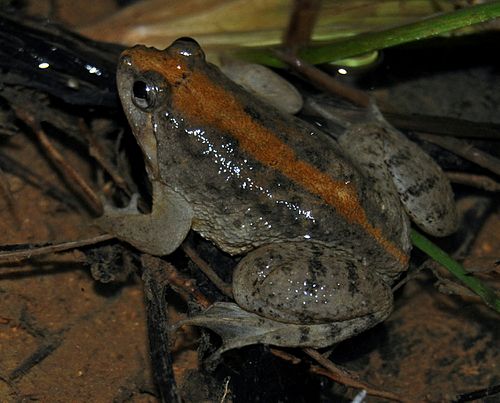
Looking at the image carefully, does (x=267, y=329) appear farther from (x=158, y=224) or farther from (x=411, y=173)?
(x=411, y=173)

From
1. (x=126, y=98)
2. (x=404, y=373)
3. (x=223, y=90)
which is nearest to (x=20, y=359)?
(x=126, y=98)

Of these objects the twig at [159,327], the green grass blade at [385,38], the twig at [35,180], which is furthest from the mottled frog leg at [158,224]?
the green grass blade at [385,38]

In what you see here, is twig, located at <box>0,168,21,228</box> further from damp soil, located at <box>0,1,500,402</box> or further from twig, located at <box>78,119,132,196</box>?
twig, located at <box>78,119,132,196</box>

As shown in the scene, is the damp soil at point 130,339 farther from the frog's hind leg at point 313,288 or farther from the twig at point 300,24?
the twig at point 300,24

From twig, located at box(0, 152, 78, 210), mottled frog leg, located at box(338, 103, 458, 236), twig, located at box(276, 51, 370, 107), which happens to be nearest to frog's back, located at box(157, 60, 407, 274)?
mottled frog leg, located at box(338, 103, 458, 236)

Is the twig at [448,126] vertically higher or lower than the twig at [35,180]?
higher

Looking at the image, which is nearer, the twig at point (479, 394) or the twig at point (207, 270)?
the twig at point (479, 394)
